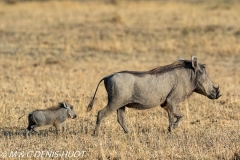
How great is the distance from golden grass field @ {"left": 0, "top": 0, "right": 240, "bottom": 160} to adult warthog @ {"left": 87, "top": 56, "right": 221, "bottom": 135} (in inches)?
12.8

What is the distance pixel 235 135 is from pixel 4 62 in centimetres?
804

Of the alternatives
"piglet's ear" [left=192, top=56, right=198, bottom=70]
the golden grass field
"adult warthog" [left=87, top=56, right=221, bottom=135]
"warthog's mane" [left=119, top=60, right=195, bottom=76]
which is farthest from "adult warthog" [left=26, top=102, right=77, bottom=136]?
"piglet's ear" [left=192, top=56, right=198, bottom=70]

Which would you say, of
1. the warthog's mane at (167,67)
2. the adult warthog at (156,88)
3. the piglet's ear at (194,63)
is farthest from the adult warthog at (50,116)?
the piglet's ear at (194,63)

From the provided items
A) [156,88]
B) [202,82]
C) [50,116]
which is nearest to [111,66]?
[202,82]

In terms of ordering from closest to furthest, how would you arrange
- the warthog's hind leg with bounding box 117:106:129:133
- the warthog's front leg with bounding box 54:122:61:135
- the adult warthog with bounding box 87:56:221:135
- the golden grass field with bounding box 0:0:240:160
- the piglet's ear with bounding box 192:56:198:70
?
the golden grass field with bounding box 0:0:240:160 < the adult warthog with bounding box 87:56:221:135 < the warthog's front leg with bounding box 54:122:61:135 < the warthog's hind leg with bounding box 117:106:129:133 < the piglet's ear with bounding box 192:56:198:70

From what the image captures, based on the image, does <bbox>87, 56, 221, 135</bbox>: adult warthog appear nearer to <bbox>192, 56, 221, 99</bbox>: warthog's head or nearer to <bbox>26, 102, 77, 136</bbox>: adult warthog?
<bbox>192, 56, 221, 99</bbox>: warthog's head

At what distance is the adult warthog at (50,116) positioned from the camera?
8.05 meters

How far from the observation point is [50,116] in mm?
8219

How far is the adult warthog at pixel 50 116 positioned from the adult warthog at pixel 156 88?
0.35 m

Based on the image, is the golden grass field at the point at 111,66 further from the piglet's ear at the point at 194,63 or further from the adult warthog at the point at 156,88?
the piglet's ear at the point at 194,63

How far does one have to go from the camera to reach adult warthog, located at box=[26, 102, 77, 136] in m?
8.05

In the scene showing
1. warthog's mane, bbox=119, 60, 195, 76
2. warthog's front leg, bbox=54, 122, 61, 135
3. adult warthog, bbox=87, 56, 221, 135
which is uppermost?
warthog's mane, bbox=119, 60, 195, 76

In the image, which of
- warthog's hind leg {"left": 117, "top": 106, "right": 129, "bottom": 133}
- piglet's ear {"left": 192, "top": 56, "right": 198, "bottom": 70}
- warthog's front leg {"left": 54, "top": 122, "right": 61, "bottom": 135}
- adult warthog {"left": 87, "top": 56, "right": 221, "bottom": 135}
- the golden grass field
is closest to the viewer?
the golden grass field

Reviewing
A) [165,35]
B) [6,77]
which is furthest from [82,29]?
[6,77]
